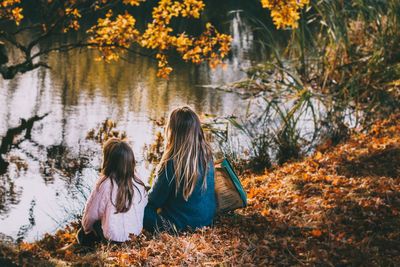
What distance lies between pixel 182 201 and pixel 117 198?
0.52 metres

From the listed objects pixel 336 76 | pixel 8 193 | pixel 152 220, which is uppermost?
pixel 336 76

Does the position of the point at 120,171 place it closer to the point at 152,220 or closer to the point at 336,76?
the point at 152,220

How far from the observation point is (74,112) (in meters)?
12.1

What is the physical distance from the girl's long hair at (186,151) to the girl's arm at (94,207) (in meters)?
0.52

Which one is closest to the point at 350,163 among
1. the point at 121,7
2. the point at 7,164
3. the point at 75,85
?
the point at 7,164

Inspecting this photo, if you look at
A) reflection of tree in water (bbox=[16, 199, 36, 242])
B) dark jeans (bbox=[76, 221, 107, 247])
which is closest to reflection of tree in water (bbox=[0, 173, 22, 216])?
reflection of tree in water (bbox=[16, 199, 36, 242])

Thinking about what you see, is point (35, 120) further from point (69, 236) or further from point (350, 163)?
point (350, 163)

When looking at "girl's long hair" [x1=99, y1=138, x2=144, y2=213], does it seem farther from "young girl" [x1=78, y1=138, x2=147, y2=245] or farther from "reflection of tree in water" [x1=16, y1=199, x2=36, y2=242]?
"reflection of tree in water" [x1=16, y1=199, x2=36, y2=242]

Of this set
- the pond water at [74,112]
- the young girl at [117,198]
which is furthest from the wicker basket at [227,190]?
the pond water at [74,112]

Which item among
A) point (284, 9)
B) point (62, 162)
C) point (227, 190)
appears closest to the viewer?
point (227, 190)

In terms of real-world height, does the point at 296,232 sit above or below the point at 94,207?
below

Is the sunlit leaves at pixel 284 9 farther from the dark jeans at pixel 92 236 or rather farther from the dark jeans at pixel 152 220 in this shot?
the dark jeans at pixel 92 236

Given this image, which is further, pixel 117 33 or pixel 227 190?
pixel 117 33

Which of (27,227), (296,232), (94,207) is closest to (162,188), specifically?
(94,207)
